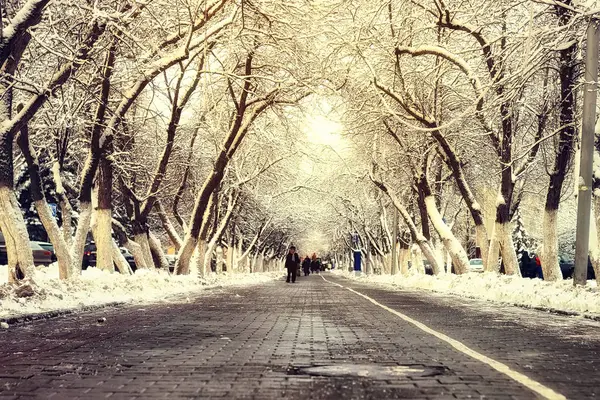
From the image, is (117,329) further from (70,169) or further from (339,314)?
(70,169)

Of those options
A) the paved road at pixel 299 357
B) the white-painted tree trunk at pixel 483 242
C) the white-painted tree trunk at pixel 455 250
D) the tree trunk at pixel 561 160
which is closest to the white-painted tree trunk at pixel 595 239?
the tree trunk at pixel 561 160

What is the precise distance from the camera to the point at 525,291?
748 inches

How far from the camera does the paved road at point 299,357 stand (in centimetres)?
622

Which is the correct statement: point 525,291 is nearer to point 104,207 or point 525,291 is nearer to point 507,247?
point 507,247

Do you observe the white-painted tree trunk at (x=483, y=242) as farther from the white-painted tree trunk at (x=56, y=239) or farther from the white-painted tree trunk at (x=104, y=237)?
the white-painted tree trunk at (x=56, y=239)

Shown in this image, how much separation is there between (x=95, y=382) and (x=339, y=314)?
888cm

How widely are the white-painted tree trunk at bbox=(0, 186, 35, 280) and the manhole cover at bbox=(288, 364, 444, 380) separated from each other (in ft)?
Answer: 39.7

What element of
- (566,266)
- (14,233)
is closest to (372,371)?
(14,233)

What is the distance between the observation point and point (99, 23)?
60.8ft

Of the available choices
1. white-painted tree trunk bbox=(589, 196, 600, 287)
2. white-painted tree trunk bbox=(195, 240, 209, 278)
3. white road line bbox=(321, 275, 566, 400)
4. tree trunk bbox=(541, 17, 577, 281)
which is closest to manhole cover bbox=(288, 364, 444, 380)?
white road line bbox=(321, 275, 566, 400)

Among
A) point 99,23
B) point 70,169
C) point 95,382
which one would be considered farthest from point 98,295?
point 70,169

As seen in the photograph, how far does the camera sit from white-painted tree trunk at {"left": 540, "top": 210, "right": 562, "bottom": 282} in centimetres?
2280

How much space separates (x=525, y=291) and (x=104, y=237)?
46.8 feet

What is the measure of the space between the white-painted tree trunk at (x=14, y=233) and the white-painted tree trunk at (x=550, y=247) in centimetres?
1393
